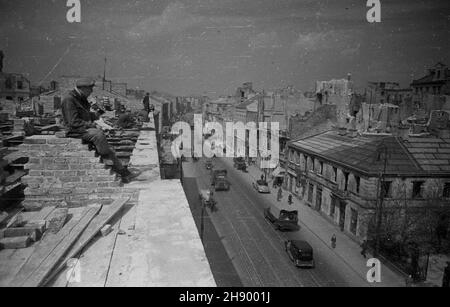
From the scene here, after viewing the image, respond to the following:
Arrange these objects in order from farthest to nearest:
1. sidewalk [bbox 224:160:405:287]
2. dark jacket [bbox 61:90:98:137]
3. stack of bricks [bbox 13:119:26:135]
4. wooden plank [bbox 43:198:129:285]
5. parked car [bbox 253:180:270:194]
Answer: parked car [bbox 253:180:270:194], sidewalk [bbox 224:160:405:287], stack of bricks [bbox 13:119:26:135], dark jacket [bbox 61:90:98:137], wooden plank [bbox 43:198:129:285]

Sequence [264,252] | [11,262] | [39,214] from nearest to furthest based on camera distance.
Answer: [11,262] → [39,214] → [264,252]

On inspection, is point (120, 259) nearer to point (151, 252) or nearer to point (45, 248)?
point (151, 252)

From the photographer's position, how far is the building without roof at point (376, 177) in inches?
→ 746

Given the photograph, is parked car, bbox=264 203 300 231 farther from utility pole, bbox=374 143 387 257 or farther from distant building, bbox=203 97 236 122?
distant building, bbox=203 97 236 122

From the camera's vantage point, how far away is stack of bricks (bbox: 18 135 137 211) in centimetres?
661

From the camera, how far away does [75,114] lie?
702cm

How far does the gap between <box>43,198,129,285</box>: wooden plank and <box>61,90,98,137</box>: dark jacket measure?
1.76m

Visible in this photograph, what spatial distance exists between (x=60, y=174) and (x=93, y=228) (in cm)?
190

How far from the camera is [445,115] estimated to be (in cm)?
2805

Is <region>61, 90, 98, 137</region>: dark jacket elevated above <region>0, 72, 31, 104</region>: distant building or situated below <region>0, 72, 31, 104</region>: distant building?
below

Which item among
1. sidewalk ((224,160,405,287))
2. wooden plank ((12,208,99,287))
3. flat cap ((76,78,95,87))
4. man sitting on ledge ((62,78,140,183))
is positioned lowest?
sidewalk ((224,160,405,287))

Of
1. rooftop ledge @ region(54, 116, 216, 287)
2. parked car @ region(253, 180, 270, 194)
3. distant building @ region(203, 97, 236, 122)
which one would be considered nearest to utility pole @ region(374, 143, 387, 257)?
parked car @ region(253, 180, 270, 194)

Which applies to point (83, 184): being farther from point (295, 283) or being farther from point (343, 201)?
point (343, 201)

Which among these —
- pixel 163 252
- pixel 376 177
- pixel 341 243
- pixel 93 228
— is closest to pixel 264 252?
pixel 341 243
